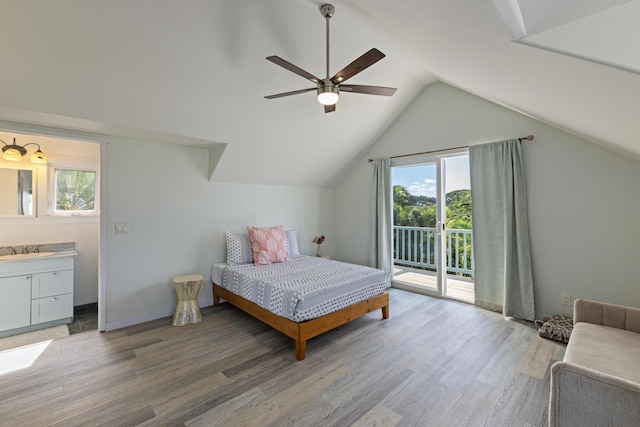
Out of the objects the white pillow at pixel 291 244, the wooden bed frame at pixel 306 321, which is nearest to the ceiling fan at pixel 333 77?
the wooden bed frame at pixel 306 321

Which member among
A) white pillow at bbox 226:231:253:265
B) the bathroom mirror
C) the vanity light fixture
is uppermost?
the vanity light fixture

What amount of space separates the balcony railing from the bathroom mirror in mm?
5183

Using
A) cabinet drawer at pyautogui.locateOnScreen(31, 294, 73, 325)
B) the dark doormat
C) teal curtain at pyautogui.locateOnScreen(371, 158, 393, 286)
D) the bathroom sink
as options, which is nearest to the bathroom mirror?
the bathroom sink

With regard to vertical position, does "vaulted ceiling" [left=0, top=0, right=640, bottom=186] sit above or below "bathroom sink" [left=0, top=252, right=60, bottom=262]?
above

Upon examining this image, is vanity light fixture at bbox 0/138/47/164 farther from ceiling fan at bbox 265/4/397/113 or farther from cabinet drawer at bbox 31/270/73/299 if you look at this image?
ceiling fan at bbox 265/4/397/113

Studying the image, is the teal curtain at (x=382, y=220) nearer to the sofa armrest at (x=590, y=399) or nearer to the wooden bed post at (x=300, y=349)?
the wooden bed post at (x=300, y=349)

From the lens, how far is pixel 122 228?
302cm

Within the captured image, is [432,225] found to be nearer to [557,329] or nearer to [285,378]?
[557,329]

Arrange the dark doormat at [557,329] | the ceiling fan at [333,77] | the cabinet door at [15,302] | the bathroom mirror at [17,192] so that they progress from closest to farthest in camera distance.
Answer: the ceiling fan at [333,77], the dark doormat at [557,329], the cabinet door at [15,302], the bathroom mirror at [17,192]

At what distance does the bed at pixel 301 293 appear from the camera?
2.43 m

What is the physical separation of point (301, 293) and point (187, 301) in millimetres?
1556

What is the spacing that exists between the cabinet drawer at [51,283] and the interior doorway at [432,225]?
4410 millimetres

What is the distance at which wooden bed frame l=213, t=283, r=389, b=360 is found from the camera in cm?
238

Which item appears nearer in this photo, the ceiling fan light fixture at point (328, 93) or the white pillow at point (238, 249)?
the ceiling fan light fixture at point (328, 93)
